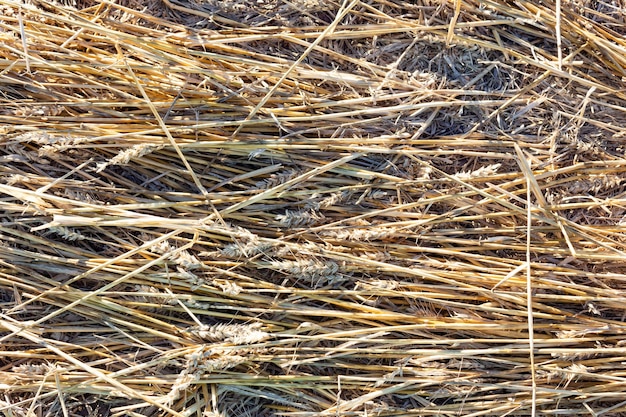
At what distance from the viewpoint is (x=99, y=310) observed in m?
1.30

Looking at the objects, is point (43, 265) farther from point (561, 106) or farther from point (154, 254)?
point (561, 106)

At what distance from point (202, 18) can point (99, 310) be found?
0.80 meters

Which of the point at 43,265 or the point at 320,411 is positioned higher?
the point at 43,265

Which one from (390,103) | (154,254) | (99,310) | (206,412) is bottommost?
(206,412)

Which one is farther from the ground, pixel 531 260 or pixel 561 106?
pixel 561 106

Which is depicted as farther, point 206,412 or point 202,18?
point 202,18

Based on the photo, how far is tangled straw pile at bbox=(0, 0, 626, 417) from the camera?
1.25 m

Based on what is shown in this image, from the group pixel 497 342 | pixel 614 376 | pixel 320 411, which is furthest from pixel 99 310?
pixel 614 376

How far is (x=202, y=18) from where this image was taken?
140 cm

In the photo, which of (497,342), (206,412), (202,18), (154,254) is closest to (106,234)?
(154,254)

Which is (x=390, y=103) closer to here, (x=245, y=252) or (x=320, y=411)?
(x=245, y=252)

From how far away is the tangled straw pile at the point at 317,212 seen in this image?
4.10 feet

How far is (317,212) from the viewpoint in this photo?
51.6 inches

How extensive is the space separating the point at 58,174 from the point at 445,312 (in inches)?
41.3
